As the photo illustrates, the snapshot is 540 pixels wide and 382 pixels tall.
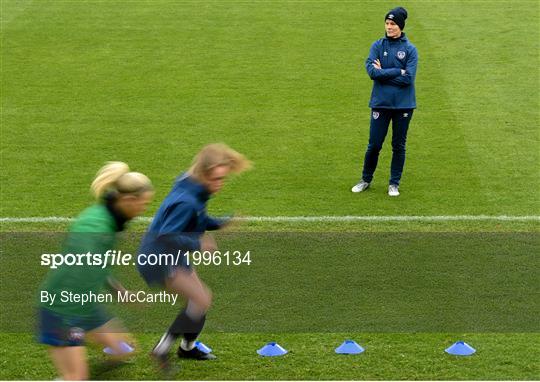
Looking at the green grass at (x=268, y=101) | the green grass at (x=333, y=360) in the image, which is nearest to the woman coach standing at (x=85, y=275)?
the green grass at (x=333, y=360)

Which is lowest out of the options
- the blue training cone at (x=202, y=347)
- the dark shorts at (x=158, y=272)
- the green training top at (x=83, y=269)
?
the blue training cone at (x=202, y=347)

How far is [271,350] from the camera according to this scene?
8953mm

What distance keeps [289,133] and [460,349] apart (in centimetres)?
721

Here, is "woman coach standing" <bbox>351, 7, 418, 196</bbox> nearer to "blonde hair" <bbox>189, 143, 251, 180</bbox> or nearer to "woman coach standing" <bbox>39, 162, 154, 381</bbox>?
"blonde hair" <bbox>189, 143, 251, 180</bbox>

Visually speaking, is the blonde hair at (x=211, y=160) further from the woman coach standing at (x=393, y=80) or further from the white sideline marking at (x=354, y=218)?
the woman coach standing at (x=393, y=80)

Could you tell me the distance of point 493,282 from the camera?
1062 cm

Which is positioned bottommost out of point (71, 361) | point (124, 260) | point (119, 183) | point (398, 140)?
point (124, 260)

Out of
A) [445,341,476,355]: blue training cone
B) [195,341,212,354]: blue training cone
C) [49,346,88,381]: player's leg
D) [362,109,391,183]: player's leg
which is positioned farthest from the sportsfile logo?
[362,109,391,183]: player's leg

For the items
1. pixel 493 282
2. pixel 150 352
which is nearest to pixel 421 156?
pixel 493 282

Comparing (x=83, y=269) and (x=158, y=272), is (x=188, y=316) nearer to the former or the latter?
(x=158, y=272)

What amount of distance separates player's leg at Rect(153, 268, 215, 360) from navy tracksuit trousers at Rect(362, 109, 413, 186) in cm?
495

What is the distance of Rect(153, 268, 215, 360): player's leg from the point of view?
8.23 metres

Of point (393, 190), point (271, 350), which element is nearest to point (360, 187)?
point (393, 190)

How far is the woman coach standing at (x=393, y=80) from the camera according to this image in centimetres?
1277
